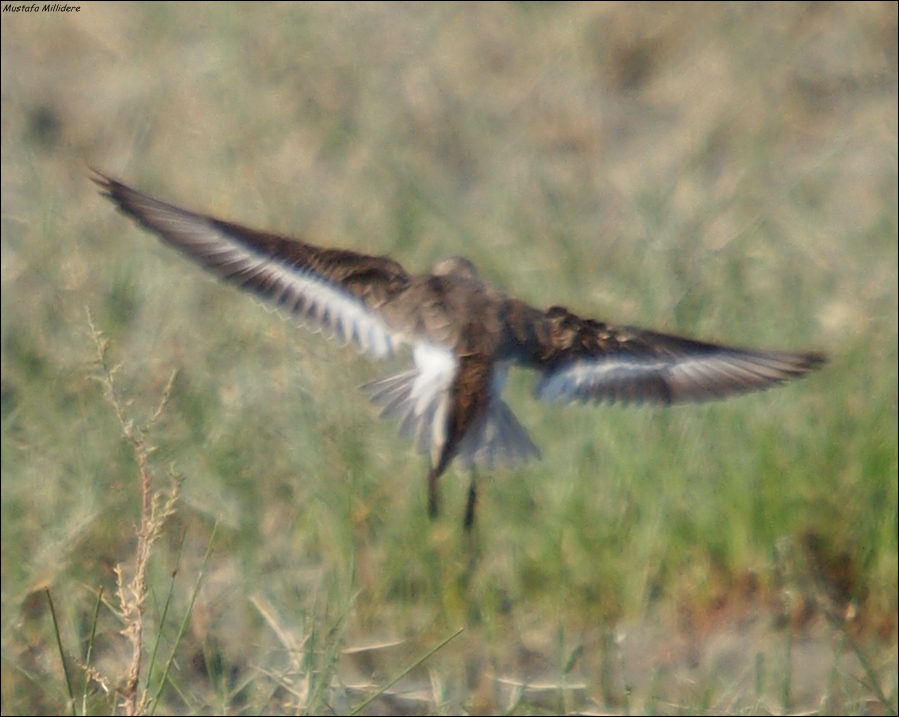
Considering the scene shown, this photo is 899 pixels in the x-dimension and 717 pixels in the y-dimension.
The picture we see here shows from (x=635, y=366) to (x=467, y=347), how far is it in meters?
0.43

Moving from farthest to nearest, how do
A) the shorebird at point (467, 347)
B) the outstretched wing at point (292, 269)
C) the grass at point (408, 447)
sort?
the grass at point (408, 447) < the shorebird at point (467, 347) < the outstretched wing at point (292, 269)

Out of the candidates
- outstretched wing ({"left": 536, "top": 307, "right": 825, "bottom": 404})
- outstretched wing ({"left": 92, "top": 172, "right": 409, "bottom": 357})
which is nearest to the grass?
outstretched wing ({"left": 92, "top": 172, "right": 409, "bottom": 357})

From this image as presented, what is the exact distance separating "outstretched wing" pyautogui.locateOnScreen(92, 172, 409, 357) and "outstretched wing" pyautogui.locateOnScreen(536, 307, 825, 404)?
1.32 ft

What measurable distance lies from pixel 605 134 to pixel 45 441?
135 inches

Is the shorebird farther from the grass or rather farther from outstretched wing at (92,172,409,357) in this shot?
the grass

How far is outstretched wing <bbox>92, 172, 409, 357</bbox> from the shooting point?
11.5ft

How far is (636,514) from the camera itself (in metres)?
4.30

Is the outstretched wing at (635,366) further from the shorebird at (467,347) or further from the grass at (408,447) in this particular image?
the grass at (408,447)

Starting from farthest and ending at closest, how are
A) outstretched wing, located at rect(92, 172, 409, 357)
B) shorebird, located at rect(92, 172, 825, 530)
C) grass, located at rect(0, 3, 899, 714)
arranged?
1. grass, located at rect(0, 3, 899, 714)
2. shorebird, located at rect(92, 172, 825, 530)
3. outstretched wing, located at rect(92, 172, 409, 357)

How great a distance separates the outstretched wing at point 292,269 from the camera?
3512 millimetres

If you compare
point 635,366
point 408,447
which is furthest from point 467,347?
point 408,447

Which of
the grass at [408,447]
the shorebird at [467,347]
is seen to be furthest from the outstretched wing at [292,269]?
the grass at [408,447]

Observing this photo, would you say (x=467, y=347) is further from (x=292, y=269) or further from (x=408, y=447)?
(x=408, y=447)

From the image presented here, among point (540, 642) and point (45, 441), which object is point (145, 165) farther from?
point (540, 642)
